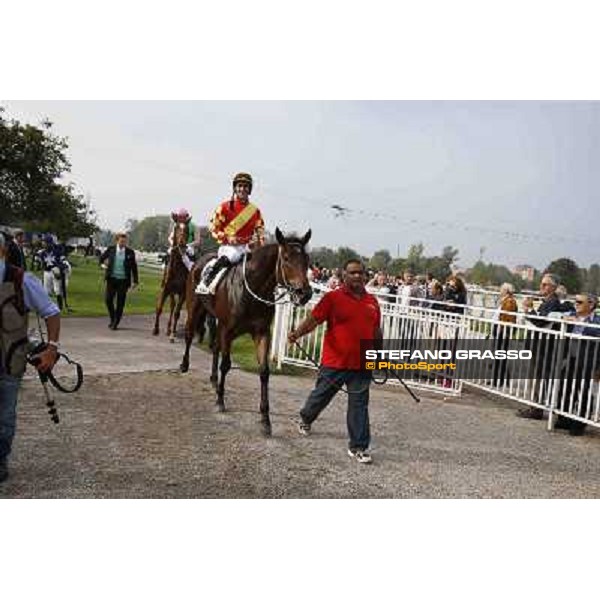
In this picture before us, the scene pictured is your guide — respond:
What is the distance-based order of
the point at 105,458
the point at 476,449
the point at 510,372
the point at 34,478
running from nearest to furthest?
the point at 34,478 → the point at 105,458 → the point at 476,449 → the point at 510,372

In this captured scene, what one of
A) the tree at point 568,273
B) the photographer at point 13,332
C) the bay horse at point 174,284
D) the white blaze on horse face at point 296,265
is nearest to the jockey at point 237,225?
the white blaze on horse face at point 296,265

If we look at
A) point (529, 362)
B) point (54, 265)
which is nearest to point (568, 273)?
point (529, 362)

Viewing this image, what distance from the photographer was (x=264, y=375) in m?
5.87

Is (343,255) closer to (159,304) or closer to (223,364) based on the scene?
(223,364)

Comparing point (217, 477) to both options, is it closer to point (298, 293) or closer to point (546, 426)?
point (298, 293)

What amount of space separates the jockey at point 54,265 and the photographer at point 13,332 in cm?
196

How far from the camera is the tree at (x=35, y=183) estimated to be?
545 cm

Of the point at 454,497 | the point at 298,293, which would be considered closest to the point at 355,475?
the point at 454,497

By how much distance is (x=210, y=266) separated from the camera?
22.9 feet

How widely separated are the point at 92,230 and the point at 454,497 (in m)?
4.24

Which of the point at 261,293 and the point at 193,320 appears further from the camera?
the point at 193,320

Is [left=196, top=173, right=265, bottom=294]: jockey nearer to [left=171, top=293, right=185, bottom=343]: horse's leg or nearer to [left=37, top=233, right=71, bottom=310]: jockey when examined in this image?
[left=37, top=233, right=71, bottom=310]: jockey

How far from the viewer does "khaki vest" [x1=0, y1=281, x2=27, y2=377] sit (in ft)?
13.0

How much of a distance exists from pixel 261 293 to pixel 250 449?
5.18ft
